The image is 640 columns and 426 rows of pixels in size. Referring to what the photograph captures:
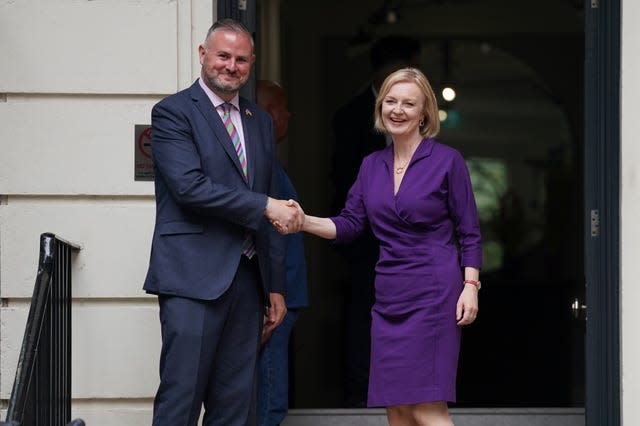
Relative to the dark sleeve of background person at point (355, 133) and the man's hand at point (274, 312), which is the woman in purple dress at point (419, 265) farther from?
the dark sleeve of background person at point (355, 133)

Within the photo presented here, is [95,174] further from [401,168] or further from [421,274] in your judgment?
[421,274]

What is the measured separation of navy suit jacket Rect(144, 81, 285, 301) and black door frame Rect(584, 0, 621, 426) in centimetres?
178

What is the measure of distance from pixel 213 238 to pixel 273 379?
4.39 feet

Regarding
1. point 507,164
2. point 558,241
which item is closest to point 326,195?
point 558,241

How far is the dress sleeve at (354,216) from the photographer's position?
543 centimetres

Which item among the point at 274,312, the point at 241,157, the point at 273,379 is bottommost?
the point at 273,379

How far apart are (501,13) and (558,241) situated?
5.03 m

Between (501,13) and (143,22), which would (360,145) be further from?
(501,13)

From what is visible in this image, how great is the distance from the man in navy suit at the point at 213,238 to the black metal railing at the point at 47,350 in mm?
484

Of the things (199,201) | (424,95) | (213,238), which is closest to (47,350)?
(213,238)

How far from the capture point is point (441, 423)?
17.1 feet

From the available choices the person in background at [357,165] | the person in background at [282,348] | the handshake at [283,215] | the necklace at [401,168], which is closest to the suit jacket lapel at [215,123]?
the handshake at [283,215]

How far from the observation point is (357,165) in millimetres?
7805
